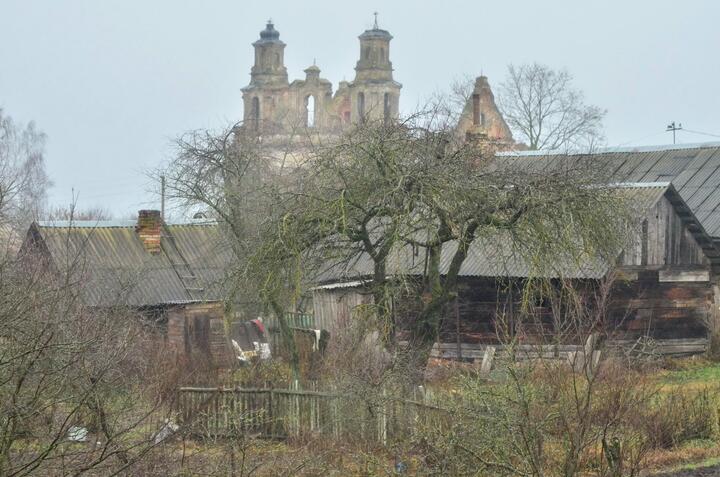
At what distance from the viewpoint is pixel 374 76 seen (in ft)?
398

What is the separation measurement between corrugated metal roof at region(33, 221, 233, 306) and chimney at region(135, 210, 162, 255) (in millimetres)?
149

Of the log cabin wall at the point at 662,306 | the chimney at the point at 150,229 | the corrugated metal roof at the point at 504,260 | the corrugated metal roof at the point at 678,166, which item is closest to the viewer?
the corrugated metal roof at the point at 504,260

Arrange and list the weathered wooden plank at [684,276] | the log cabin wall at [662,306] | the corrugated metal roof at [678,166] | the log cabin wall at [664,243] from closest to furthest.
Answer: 1. the log cabin wall at [664,243]
2. the log cabin wall at [662,306]
3. the weathered wooden plank at [684,276]
4. the corrugated metal roof at [678,166]

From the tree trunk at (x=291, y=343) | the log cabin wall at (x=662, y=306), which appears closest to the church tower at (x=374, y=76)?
the log cabin wall at (x=662, y=306)

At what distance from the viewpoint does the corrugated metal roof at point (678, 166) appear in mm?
29959

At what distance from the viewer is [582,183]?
19.0 metres

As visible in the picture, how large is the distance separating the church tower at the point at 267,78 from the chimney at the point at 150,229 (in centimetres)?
9287

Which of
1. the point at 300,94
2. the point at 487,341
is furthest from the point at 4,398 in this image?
the point at 300,94

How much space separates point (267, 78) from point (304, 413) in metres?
110

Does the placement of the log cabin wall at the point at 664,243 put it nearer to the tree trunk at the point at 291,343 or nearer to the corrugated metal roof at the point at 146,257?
the tree trunk at the point at 291,343

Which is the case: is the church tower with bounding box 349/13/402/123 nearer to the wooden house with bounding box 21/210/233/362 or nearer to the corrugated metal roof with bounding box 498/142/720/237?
the corrugated metal roof with bounding box 498/142/720/237

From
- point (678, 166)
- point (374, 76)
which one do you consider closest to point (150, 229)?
point (678, 166)

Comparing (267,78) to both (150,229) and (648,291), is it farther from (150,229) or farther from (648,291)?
(648,291)

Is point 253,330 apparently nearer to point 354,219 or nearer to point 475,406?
point 354,219
